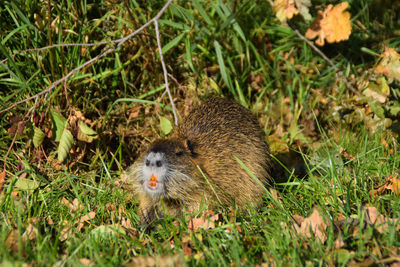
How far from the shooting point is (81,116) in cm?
346

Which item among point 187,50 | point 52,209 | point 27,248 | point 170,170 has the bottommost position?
point 52,209

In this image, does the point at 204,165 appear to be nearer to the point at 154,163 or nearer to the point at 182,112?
the point at 154,163

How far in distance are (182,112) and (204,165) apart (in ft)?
3.97

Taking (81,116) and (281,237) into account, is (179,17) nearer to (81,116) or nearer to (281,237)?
(81,116)

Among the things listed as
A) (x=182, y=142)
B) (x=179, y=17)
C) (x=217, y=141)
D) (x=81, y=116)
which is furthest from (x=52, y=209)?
(x=179, y=17)

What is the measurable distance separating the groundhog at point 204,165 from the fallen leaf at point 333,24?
40.2 inches

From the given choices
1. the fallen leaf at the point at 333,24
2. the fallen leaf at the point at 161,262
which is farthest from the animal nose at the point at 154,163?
the fallen leaf at the point at 333,24

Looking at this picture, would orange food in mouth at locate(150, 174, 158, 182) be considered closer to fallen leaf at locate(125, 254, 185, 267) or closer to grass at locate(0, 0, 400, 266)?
grass at locate(0, 0, 400, 266)

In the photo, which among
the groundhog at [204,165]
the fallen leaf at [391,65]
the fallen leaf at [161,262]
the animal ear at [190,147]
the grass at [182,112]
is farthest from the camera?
the fallen leaf at [391,65]

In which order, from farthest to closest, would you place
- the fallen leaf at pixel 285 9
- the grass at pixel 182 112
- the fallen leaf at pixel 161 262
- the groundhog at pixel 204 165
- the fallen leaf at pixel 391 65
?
the fallen leaf at pixel 391 65
the fallen leaf at pixel 285 9
the groundhog at pixel 204 165
the grass at pixel 182 112
the fallen leaf at pixel 161 262

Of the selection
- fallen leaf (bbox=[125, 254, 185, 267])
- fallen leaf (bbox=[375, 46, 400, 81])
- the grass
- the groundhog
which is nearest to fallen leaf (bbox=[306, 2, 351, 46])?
fallen leaf (bbox=[375, 46, 400, 81])

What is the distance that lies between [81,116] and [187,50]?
111 cm

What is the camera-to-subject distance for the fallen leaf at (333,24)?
3.61m

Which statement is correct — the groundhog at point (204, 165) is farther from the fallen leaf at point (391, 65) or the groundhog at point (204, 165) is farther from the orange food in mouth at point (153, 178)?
the fallen leaf at point (391, 65)
